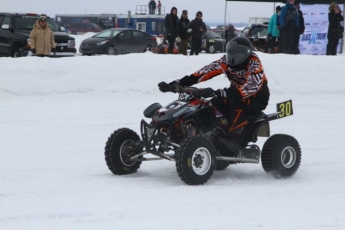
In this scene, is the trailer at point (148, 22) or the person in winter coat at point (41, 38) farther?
the trailer at point (148, 22)

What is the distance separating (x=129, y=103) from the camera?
541 inches

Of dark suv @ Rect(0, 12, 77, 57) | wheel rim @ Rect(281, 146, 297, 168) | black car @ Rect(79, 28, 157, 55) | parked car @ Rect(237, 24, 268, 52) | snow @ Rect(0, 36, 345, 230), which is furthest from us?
black car @ Rect(79, 28, 157, 55)

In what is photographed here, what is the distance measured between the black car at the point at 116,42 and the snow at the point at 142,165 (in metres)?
11.2

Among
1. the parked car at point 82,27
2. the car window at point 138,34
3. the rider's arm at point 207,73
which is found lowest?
the parked car at point 82,27

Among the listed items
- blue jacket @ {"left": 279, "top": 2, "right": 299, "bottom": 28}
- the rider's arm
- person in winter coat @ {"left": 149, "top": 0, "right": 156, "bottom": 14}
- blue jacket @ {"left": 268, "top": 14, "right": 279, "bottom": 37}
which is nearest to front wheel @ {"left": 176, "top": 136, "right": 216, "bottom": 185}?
the rider's arm

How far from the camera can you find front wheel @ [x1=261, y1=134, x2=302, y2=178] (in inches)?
305

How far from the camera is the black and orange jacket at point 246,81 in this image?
7.59 metres

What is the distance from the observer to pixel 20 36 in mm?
20719

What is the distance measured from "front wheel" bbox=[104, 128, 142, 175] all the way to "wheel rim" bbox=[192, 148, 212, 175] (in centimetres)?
76

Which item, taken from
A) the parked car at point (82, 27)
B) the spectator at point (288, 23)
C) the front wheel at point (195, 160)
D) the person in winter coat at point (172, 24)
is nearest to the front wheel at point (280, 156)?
the front wheel at point (195, 160)

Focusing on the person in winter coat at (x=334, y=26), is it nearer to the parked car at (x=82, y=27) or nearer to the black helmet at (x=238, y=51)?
the black helmet at (x=238, y=51)

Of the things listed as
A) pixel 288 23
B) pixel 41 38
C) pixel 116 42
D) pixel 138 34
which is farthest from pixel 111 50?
pixel 288 23

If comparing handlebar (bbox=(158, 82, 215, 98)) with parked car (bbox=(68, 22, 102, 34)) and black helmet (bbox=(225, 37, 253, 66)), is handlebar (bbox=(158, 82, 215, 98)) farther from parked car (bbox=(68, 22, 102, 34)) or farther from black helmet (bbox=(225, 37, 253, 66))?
parked car (bbox=(68, 22, 102, 34))

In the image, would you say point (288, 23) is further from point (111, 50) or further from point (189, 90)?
point (189, 90)
